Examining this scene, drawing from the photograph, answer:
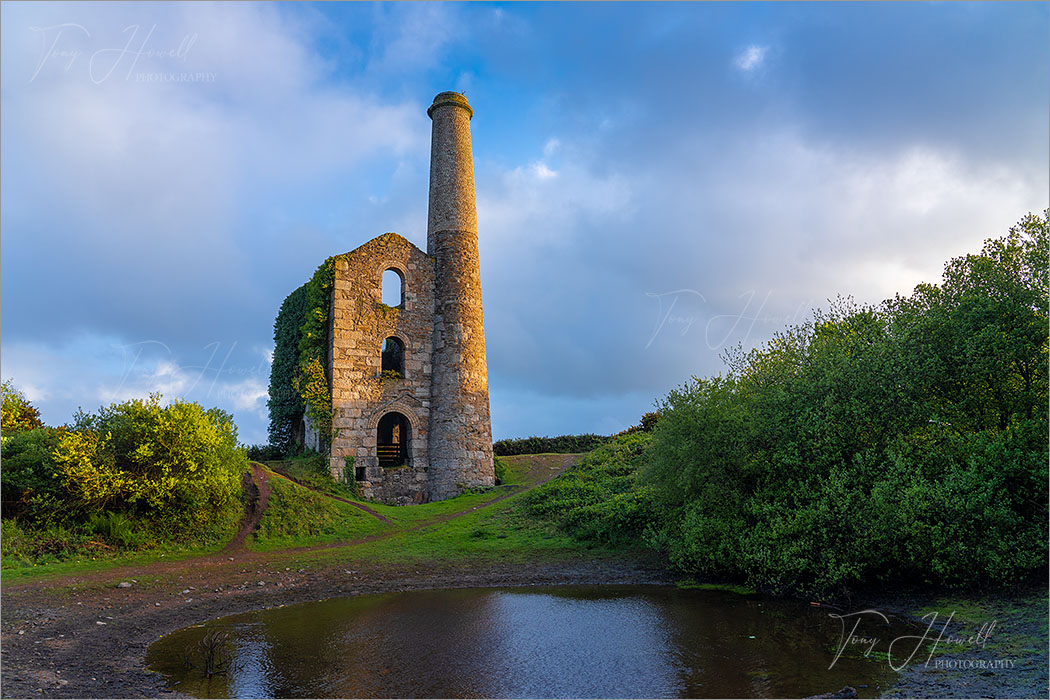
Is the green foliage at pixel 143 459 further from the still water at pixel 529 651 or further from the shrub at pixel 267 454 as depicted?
the shrub at pixel 267 454

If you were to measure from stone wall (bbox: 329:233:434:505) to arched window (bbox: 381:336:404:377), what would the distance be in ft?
2.53

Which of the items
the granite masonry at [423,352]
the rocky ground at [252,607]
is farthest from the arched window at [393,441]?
the rocky ground at [252,607]

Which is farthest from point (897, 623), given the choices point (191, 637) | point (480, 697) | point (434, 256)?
point (434, 256)

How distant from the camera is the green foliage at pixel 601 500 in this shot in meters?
22.2

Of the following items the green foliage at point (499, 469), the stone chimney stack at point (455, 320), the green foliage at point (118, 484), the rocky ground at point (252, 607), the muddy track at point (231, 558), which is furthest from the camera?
the green foliage at point (499, 469)

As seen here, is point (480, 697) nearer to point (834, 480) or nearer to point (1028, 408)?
point (834, 480)

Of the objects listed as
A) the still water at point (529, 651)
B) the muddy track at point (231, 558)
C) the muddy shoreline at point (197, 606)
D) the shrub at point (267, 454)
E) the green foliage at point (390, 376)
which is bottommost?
the still water at point (529, 651)

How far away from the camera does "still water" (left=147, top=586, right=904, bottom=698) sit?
9.90 m

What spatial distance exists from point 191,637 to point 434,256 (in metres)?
25.2

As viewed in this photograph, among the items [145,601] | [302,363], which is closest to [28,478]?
[145,601]

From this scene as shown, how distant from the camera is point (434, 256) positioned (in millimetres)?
35844

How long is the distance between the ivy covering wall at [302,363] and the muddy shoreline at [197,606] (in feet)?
38.3

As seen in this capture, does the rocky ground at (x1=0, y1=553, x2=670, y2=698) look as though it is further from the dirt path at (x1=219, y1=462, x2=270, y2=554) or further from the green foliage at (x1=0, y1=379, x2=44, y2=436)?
the green foliage at (x1=0, y1=379, x2=44, y2=436)

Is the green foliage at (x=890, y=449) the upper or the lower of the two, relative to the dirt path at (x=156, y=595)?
upper
